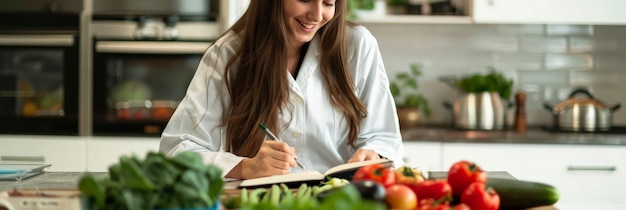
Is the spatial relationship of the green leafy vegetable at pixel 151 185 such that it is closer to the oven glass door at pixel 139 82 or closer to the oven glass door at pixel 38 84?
the oven glass door at pixel 139 82

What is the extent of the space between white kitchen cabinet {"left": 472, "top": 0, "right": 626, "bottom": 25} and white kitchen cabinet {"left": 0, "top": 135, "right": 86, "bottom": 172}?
6.52ft

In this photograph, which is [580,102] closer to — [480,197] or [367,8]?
[367,8]

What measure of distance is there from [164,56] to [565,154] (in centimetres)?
190

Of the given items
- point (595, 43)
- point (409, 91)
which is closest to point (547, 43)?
point (595, 43)

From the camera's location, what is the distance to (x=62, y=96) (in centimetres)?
Answer: 413

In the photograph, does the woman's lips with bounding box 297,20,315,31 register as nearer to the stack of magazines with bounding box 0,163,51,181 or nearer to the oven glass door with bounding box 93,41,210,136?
the stack of magazines with bounding box 0,163,51,181

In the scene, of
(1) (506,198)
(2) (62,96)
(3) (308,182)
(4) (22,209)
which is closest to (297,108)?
(3) (308,182)

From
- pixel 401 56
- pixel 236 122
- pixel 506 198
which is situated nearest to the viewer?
pixel 506 198

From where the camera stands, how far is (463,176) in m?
1.86

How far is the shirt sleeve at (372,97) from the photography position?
→ 264cm

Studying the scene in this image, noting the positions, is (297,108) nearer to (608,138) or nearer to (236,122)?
(236,122)

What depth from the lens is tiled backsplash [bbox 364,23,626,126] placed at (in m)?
4.64

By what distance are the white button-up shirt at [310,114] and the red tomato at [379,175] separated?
58 centimetres

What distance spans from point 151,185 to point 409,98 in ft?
10.2
